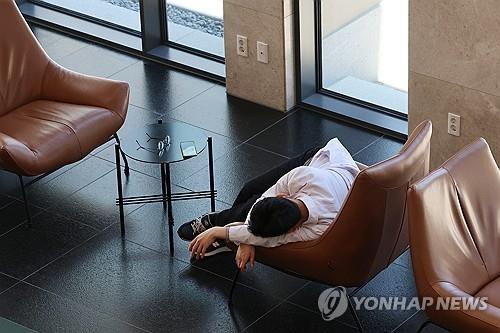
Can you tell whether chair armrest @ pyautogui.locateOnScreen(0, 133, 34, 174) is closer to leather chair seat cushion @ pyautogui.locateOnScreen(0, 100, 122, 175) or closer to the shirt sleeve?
leather chair seat cushion @ pyautogui.locateOnScreen(0, 100, 122, 175)

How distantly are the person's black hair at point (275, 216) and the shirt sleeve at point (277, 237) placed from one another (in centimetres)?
7

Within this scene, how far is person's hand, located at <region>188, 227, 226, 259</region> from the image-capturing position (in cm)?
529

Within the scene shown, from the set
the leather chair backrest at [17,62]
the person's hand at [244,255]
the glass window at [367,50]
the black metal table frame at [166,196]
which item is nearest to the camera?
the person's hand at [244,255]

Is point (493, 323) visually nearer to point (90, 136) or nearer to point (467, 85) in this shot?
point (467, 85)

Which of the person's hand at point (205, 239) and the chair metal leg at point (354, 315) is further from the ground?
the person's hand at point (205, 239)

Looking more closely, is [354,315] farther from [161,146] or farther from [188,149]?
[161,146]

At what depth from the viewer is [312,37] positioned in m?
7.12

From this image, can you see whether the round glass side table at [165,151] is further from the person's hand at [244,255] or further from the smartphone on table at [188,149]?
the person's hand at [244,255]

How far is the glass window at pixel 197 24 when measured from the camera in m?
7.81

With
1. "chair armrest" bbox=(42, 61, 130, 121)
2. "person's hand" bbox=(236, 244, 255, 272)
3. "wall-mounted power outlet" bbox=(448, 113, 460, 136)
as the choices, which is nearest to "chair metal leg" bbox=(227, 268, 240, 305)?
"person's hand" bbox=(236, 244, 255, 272)

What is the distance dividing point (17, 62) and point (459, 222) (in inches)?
124

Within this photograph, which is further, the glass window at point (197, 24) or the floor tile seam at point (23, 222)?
the glass window at point (197, 24)

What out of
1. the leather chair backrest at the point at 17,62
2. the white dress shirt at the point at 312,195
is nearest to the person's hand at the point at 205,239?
the white dress shirt at the point at 312,195

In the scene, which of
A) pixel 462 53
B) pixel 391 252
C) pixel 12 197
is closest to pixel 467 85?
pixel 462 53
